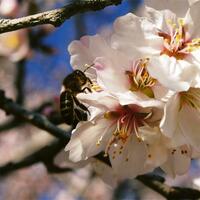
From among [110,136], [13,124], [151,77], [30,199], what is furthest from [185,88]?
[30,199]

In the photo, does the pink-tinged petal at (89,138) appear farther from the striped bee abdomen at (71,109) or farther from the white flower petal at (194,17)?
the white flower petal at (194,17)

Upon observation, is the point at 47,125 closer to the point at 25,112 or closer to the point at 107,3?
the point at 25,112

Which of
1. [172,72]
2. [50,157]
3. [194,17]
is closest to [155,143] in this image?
[172,72]

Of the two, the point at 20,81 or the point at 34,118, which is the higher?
the point at 34,118

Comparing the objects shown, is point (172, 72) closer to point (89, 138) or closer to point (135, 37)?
point (135, 37)

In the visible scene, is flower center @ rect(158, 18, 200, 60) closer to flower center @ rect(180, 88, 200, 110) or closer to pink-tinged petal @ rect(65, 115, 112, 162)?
flower center @ rect(180, 88, 200, 110)

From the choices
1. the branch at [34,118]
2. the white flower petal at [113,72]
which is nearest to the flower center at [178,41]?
the white flower petal at [113,72]
